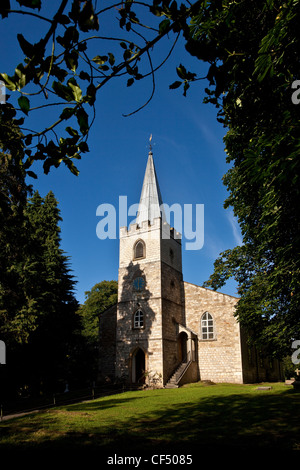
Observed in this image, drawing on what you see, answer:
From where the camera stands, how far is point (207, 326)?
2511cm

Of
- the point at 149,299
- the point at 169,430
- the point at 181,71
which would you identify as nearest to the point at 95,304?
the point at 149,299

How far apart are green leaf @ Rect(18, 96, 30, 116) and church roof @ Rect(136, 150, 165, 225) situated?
80.5ft

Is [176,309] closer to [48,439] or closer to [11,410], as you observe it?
[11,410]

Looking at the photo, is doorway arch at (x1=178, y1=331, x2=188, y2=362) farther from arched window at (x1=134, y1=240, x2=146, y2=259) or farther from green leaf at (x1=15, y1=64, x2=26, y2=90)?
green leaf at (x1=15, y1=64, x2=26, y2=90)

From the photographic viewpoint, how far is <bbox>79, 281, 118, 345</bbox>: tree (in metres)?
35.7

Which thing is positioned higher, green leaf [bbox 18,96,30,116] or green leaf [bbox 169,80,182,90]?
green leaf [bbox 169,80,182,90]

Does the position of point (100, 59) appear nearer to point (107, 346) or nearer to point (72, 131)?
point (72, 131)

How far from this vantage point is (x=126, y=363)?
23.7 m

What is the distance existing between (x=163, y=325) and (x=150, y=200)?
1139 cm

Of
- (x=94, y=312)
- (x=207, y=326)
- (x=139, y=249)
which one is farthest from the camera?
(x=94, y=312)

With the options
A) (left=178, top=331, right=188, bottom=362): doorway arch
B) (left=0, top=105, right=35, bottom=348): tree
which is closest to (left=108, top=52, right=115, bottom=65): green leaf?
(left=0, top=105, right=35, bottom=348): tree

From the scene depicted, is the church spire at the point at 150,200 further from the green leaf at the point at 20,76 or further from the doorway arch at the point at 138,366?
the green leaf at the point at 20,76

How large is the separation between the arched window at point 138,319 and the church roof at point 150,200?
25.0ft
